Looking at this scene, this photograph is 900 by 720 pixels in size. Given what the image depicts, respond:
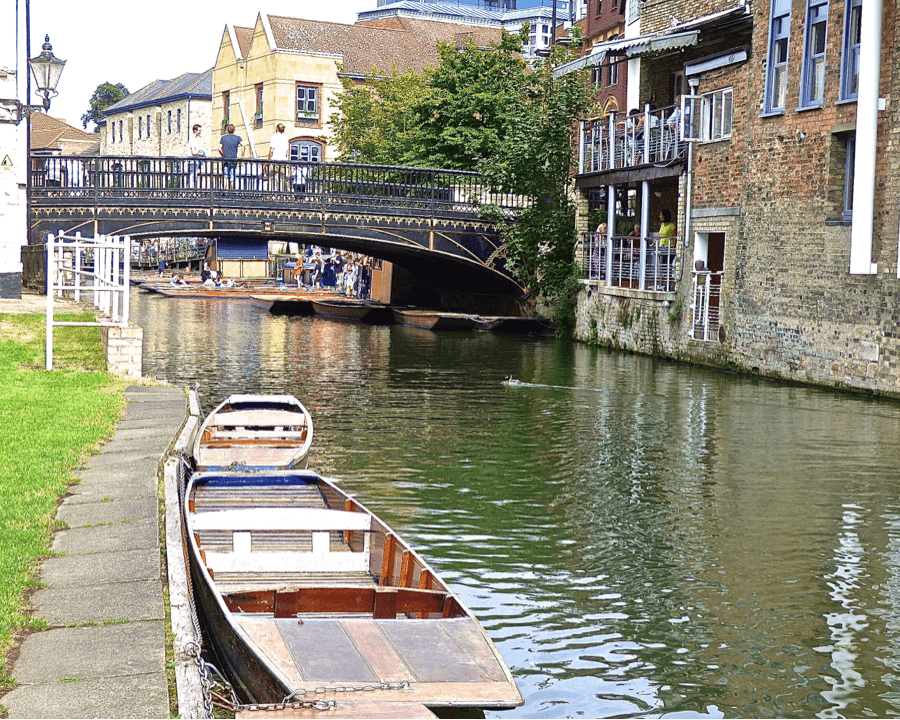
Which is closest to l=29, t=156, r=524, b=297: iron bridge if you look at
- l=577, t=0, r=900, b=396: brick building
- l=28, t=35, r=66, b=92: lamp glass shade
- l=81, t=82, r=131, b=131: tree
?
l=577, t=0, r=900, b=396: brick building

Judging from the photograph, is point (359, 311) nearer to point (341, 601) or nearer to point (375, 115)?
point (375, 115)

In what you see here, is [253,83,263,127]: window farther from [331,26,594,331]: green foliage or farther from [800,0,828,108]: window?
[800,0,828,108]: window

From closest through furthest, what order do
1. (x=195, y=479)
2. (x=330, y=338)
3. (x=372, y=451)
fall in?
(x=195, y=479) → (x=372, y=451) → (x=330, y=338)

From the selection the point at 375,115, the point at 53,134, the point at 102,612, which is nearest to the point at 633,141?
the point at 102,612

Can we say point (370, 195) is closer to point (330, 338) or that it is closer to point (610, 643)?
point (330, 338)

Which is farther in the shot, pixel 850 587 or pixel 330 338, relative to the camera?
pixel 330 338

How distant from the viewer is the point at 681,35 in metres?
27.6

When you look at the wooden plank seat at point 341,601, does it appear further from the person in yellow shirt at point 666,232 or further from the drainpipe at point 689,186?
the person in yellow shirt at point 666,232

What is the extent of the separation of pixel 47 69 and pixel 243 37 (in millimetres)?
53540

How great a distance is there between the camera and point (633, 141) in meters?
31.1

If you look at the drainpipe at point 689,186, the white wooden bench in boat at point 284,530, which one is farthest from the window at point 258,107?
the white wooden bench in boat at point 284,530

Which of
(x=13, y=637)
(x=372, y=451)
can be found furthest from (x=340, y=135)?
(x=13, y=637)

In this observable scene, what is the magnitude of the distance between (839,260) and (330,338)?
1670 centimetres

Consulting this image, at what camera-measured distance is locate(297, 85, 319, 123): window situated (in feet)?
225
